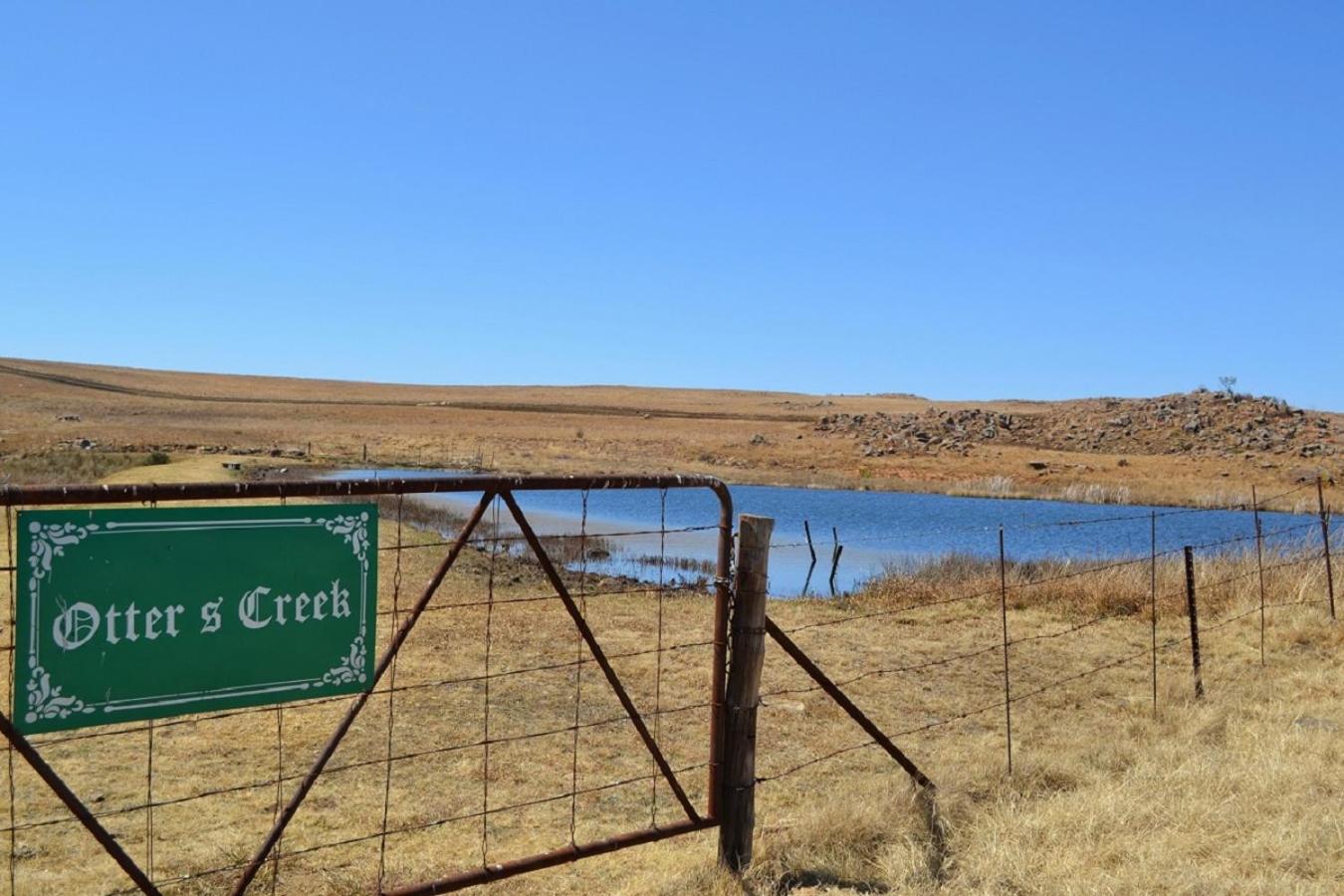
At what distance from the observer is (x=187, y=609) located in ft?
12.7

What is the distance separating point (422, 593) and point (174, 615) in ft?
3.12

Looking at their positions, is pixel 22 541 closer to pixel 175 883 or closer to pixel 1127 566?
pixel 175 883

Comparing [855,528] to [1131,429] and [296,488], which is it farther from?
[1131,429]

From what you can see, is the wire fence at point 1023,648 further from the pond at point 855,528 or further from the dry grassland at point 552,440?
the dry grassland at point 552,440

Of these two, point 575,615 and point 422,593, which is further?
point 575,615

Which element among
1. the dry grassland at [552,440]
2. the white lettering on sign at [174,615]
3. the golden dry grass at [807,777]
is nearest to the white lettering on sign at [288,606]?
the white lettering on sign at [174,615]

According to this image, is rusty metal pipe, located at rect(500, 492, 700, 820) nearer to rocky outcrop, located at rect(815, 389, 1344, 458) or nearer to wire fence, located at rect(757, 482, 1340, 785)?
wire fence, located at rect(757, 482, 1340, 785)

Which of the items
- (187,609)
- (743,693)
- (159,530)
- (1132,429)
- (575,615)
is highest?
(1132,429)

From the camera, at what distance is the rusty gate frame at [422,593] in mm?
3623

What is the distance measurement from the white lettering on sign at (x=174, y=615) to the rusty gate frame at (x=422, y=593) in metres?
0.24

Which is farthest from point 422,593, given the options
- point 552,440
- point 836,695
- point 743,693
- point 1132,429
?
point 1132,429

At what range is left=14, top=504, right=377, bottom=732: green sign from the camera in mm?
3637

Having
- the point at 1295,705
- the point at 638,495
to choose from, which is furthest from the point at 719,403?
the point at 1295,705

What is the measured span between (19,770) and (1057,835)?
6.01 meters
